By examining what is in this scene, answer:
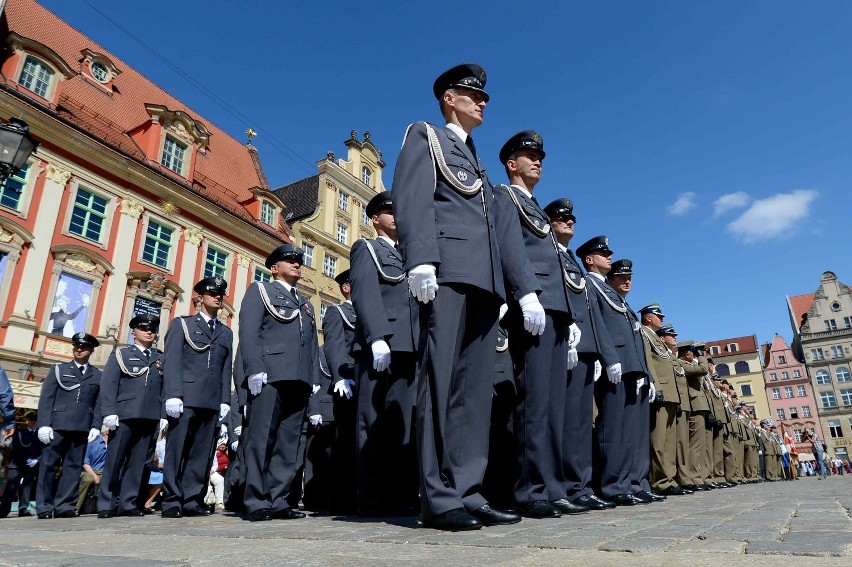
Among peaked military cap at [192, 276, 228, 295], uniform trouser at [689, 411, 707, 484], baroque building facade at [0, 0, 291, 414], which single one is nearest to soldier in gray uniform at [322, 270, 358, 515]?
peaked military cap at [192, 276, 228, 295]

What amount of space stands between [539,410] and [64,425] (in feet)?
19.2

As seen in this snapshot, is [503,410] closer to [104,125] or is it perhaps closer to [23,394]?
[23,394]

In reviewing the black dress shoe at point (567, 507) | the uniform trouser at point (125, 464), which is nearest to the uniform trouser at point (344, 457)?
the uniform trouser at point (125, 464)

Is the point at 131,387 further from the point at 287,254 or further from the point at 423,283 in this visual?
the point at 423,283

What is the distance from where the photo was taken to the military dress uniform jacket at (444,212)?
315 centimetres

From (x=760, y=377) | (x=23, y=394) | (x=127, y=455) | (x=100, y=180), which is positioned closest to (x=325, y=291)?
(x=100, y=180)

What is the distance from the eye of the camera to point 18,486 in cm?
832

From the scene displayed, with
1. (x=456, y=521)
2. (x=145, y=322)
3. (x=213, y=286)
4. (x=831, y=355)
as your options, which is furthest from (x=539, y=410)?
(x=831, y=355)

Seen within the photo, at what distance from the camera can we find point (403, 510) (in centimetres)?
448

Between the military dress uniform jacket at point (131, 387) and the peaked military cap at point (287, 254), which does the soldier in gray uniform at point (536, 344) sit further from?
the military dress uniform jacket at point (131, 387)

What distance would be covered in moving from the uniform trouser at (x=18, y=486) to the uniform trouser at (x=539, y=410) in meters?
7.43

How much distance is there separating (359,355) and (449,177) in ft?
6.59

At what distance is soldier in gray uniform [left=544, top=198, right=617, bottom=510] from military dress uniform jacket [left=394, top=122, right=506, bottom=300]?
124 centimetres

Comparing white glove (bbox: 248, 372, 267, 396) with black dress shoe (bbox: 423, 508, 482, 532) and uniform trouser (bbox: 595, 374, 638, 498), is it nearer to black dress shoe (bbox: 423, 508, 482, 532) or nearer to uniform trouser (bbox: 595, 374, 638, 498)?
black dress shoe (bbox: 423, 508, 482, 532)
